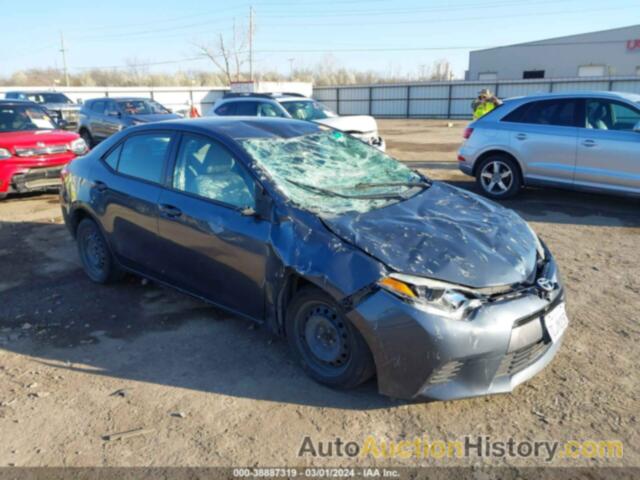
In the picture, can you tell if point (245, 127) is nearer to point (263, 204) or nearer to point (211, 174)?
point (211, 174)

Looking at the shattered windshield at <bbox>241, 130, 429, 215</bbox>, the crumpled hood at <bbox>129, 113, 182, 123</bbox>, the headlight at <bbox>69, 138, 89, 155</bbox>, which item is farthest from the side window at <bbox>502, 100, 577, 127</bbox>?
the crumpled hood at <bbox>129, 113, 182, 123</bbox>

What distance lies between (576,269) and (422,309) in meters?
3.32

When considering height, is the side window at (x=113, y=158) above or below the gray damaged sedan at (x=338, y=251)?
above

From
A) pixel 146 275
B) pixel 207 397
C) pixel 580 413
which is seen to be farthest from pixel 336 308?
pixel 146 275

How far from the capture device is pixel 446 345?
272cm

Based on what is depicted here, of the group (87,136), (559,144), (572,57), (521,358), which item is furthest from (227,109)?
(572,57)

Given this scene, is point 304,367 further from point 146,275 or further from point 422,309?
point 146,275

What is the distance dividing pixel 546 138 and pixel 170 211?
6.14 meters

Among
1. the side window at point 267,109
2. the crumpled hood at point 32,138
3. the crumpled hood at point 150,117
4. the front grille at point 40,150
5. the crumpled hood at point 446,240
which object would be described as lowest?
the crumpled hood at point 446,240

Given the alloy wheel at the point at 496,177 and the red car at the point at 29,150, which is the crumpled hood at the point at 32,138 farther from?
the alloy wheel at the point at 496,177

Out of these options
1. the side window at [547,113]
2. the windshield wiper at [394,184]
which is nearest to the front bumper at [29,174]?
the windshield wiper at [394,184]

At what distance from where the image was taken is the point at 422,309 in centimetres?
275

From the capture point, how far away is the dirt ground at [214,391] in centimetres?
279

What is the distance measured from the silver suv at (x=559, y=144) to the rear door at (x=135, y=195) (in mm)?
5861
